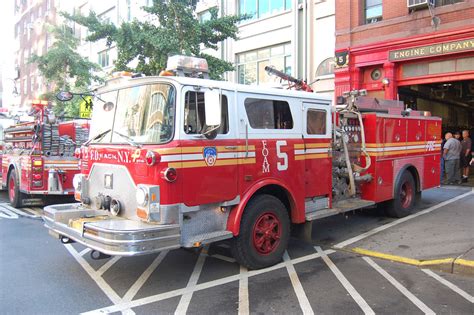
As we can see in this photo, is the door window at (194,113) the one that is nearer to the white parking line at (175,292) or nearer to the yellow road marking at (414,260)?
the white parking line at (175,292)

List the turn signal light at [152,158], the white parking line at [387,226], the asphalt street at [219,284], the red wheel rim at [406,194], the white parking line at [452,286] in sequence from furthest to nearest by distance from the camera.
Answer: the red wheel rim at [406,194] → the white parking line at [387,226] → the white parking line at [452,286] → the turn signal light at [152,158] → the asphalt street at [219,284]

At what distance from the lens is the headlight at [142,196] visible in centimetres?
464

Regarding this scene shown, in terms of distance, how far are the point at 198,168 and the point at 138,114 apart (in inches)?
39.7

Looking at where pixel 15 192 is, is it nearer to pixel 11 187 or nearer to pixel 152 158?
pixel 11 187

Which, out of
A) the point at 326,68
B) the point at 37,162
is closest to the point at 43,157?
the point at 37,162

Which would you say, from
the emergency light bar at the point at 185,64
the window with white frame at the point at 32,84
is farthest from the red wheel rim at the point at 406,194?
the window with white frame at the point at 32,84

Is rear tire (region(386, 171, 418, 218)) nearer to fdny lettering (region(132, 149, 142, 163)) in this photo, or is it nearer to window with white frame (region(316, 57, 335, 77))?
fdny lettering (region(132, 149, 142, 163))

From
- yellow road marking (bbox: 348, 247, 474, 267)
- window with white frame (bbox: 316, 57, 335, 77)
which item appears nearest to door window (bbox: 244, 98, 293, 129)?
yellow road marking (bbox: 348, 247, 474, 267)

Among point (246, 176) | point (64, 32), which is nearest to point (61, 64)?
point (64, 32)

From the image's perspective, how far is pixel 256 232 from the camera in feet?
18.2

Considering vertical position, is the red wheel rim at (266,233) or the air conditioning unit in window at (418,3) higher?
the air conditioning unit in window at (418,3)

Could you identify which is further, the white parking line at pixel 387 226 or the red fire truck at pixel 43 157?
the red fire truck at pixel 43 157

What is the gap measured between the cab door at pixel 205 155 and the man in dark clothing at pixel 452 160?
10.8 metres

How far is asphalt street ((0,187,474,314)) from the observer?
448 centimetres
